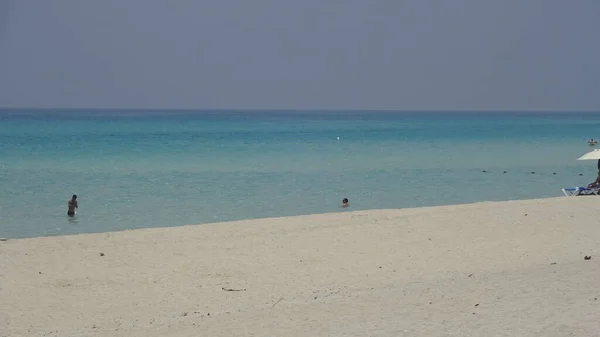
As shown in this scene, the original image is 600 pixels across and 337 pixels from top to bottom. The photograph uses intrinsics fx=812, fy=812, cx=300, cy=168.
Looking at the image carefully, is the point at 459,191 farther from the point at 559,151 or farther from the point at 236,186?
the point at 559,151

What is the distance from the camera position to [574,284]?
9398 mm

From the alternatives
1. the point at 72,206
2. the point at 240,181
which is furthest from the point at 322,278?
the point at 240,181

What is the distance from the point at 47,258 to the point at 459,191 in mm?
17487

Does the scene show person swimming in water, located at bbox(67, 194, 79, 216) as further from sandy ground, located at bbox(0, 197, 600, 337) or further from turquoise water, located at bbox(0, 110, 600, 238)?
sandy ground, located at bbox(0, 197, 600, 337)

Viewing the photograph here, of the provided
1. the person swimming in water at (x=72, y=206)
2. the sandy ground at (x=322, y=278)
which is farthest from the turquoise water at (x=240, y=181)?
the sandy ground at (x=322, y=278)

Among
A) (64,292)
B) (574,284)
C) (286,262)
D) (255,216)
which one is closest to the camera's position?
(574,284)

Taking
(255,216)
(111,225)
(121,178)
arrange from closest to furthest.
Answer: (111,225) < (255,216) < (121,178)

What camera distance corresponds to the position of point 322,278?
1112 cm

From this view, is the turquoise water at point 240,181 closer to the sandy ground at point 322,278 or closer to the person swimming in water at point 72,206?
the person swimming in water at point 72,206

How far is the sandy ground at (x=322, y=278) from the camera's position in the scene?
835 cm

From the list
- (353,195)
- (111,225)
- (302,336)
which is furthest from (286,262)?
(353,195)

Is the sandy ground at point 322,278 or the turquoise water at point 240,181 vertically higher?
the sandy ground at point 322,278

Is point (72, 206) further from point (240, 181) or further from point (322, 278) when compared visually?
point (240, 181)

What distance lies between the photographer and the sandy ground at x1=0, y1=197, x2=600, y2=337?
329 inches
